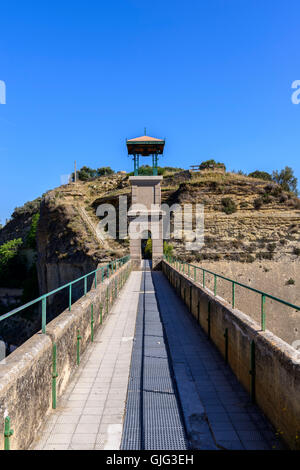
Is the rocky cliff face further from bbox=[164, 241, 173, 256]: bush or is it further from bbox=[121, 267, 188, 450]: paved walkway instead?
bbox=[121, 267, 188, 450]: paved walkway

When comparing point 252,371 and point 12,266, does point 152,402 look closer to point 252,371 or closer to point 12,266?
point 252,371

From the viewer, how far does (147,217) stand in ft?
100

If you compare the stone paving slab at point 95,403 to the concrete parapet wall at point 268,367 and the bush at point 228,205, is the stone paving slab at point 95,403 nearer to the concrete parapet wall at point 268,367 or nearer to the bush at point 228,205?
the concrete parapet wall at point 268,367

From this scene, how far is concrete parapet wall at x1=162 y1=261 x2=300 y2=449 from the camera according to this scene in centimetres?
342

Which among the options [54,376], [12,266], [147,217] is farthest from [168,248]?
[12,266]

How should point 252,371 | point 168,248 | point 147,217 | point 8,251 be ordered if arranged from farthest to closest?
point 8,251, point 168,248, point 147,217, point 252,371

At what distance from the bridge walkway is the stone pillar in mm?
20373

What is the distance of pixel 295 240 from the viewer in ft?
115

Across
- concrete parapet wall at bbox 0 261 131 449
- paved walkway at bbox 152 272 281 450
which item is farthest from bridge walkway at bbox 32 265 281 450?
concrete parapet wall at bbox 0 261 131 449

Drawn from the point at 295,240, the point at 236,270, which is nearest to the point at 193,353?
the point at 236,270

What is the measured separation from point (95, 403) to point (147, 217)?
85.7ft

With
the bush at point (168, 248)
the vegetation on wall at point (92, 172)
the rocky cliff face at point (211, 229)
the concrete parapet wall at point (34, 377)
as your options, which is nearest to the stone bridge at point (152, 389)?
the concrete parapet wall at point (34, 377)

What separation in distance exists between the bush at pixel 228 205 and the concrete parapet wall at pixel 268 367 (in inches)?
1318
